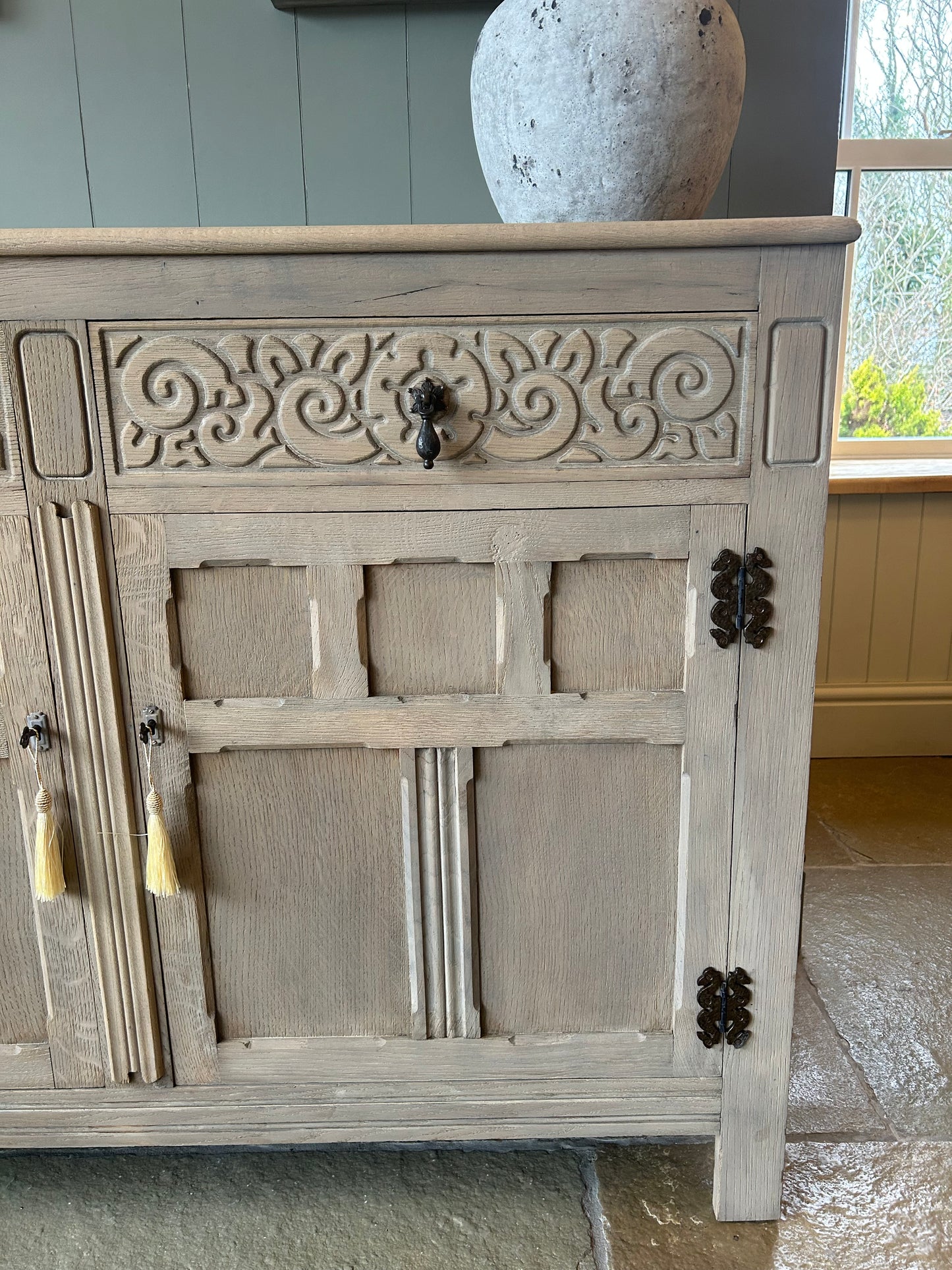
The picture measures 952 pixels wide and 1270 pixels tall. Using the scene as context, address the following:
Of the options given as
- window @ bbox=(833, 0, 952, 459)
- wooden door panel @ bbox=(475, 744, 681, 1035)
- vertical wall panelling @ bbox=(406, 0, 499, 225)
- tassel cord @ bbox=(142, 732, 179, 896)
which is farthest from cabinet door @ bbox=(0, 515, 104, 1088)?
window @ bbox=(833, 0, 952, 459)

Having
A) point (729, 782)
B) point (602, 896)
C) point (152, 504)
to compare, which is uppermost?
point (152, 504)

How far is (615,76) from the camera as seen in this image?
37.4 inches

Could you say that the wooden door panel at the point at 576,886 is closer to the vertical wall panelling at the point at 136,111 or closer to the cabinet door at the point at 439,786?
the cabinet door at the point at 439,786

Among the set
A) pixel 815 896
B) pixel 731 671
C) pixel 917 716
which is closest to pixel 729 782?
pixel 731 671

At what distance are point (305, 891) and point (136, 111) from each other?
1178mm

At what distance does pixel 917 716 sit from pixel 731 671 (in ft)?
6.11

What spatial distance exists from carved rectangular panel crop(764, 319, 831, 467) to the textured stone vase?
0.79 feet

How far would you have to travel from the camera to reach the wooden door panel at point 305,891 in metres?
1.02

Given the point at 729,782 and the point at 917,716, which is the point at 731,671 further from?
the point at 917,716

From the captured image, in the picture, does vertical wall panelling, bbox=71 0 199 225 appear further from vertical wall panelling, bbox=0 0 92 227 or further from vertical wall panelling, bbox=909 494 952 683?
vertical wall panelling, bbox=909 494 952 683

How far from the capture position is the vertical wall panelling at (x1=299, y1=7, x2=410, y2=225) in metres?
1.33

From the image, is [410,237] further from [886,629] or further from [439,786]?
[886,629]

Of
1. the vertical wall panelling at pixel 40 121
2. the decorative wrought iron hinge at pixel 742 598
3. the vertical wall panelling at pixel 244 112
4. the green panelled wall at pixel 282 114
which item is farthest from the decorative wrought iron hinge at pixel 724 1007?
the vertical wall panelling at pixel 40 121

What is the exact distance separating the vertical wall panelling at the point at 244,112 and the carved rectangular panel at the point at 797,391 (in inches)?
32.4
